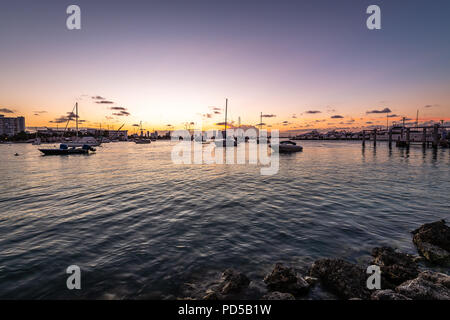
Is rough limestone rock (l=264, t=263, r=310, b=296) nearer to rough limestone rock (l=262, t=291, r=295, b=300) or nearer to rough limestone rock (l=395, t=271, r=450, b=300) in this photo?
rough limestone rock (l=262, t=291, r=295, b=300)

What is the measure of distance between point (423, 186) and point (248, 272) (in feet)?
62.2

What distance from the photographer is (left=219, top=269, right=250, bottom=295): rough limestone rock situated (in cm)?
504

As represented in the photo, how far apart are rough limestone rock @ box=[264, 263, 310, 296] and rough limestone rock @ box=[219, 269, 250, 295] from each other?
629 mm

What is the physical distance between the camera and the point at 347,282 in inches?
203

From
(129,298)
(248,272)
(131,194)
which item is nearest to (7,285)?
(129,298)

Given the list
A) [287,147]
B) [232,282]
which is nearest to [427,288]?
[232,282]

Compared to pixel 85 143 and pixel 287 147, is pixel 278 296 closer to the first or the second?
pixel 287 147

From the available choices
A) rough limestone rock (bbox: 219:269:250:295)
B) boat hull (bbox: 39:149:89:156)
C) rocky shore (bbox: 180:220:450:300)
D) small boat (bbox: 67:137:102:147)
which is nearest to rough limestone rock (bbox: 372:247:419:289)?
rocky shore (bbox: 180:220:450:300)

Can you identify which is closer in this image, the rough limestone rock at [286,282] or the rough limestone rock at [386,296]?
the rough limestone rock at [386,296]

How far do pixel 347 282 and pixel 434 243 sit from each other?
4.76m

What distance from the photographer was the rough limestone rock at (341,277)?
496cm

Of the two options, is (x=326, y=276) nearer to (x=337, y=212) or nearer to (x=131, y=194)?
(x=337, y=212)

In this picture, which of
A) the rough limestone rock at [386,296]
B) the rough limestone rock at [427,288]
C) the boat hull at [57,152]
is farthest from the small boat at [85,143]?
the rough limestone rock at [427,288]

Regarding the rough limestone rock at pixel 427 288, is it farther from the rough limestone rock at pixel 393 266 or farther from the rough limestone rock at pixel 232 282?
the rough limestone rock at pixel 232 282
